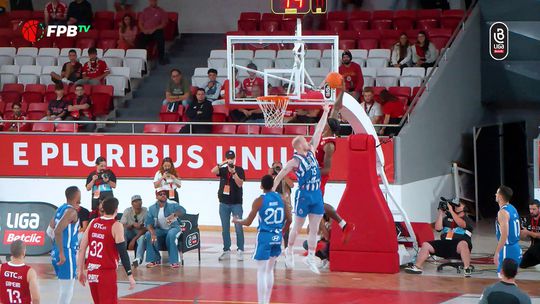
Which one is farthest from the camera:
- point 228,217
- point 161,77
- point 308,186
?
point 161,77

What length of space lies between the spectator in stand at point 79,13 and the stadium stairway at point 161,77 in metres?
2.22

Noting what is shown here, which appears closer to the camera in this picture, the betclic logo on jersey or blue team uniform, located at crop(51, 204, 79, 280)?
blue team uniform, located at crop(51, 204, 79, 280)

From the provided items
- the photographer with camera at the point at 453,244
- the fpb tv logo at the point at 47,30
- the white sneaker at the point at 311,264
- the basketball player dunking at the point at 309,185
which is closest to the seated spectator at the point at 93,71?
the fpb tv logo at the point at 47,30

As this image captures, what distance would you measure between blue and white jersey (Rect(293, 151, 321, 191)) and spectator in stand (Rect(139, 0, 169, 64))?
12.9 metres

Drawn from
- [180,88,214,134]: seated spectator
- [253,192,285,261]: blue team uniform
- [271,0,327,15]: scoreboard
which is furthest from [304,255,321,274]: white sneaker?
[180,88,214,134]: seated spectator

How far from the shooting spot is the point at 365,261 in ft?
64.2

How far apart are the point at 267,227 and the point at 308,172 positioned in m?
1.02

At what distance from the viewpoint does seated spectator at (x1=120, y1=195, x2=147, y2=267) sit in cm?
2022

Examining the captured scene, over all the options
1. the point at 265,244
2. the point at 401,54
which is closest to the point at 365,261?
the point at 265,244

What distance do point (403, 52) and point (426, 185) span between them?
10.1 ft

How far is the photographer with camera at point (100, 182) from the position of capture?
21.4 meters

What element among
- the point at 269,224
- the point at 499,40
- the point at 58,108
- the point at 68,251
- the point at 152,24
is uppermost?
the point at 152,24

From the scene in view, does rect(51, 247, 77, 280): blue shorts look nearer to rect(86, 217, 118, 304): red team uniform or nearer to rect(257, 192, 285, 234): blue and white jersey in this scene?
rect(86, 217, 118, 304): red team uniform

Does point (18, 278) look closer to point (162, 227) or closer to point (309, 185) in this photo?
Answer: point (309, 185)
